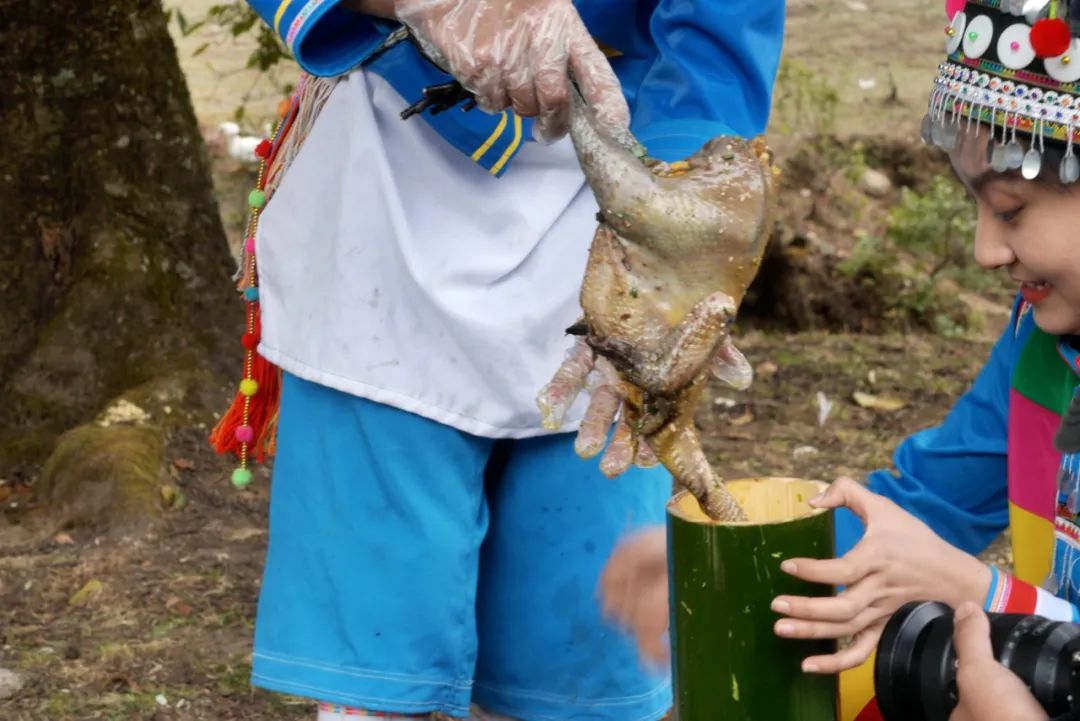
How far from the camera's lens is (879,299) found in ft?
21.2

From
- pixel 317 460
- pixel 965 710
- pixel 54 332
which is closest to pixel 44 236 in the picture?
pixel 54 332

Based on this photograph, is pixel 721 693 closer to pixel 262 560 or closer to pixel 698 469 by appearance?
pixel 698 469

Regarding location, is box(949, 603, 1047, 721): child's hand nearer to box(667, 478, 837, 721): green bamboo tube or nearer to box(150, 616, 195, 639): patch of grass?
box(667, 478, 837, 721): green bamboo tube

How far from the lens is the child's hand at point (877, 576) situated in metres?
1.84

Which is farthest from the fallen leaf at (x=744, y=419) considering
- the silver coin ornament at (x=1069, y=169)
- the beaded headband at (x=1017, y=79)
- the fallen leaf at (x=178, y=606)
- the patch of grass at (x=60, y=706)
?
the silver coin ornament at (x=1069, y=169)

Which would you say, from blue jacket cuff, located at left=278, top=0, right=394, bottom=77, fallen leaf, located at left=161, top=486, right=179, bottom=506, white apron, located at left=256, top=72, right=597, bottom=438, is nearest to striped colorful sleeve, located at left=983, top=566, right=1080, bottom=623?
white apron, located at left=256, top=72, right=597, bottom=438

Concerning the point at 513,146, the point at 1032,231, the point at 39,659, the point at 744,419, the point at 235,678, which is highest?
the point at 1032,231

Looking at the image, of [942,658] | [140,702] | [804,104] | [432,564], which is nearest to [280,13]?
[432,564]

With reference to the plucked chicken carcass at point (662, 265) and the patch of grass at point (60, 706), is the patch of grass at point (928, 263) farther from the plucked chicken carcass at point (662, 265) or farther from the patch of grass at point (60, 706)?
the plucked chicken carcass at point (662, 265)

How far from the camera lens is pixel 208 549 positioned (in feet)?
13.1

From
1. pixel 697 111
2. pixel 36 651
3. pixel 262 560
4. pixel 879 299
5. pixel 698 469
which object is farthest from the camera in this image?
pixel 879 299

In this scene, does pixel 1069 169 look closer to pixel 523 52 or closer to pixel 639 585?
pixel 523 52

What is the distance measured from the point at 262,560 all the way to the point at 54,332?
1024mm

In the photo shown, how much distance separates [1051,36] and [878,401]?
11.7 ft
